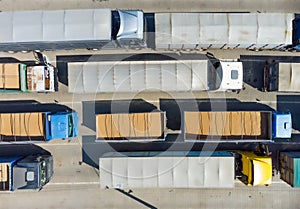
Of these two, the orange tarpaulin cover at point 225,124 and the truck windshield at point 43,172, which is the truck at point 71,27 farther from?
the truck windshield at point 43,172

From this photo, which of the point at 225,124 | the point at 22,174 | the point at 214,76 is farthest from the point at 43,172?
the point at 214,76

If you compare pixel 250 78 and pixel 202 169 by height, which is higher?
pixel 250 78

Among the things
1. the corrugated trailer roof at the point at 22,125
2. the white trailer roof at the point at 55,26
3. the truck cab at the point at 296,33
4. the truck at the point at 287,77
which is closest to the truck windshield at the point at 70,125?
the corrugated trailer roof at the point at 22,125

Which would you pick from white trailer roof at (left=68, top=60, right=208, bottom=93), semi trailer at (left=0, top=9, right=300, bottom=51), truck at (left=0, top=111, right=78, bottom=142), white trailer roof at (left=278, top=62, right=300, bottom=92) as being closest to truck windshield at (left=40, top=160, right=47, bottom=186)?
truck at (left=0, top=111, right=78, bottom=142)

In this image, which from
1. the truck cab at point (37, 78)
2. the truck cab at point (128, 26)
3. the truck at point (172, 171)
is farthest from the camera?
the truck cab at point (37, 78)

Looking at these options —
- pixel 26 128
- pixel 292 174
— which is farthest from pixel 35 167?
pixel 292 174

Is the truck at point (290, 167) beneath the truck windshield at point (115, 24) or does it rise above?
beneath

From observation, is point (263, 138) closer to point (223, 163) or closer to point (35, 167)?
point (223, 163)

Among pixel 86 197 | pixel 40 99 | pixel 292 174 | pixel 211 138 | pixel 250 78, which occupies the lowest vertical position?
pixel 86 197
